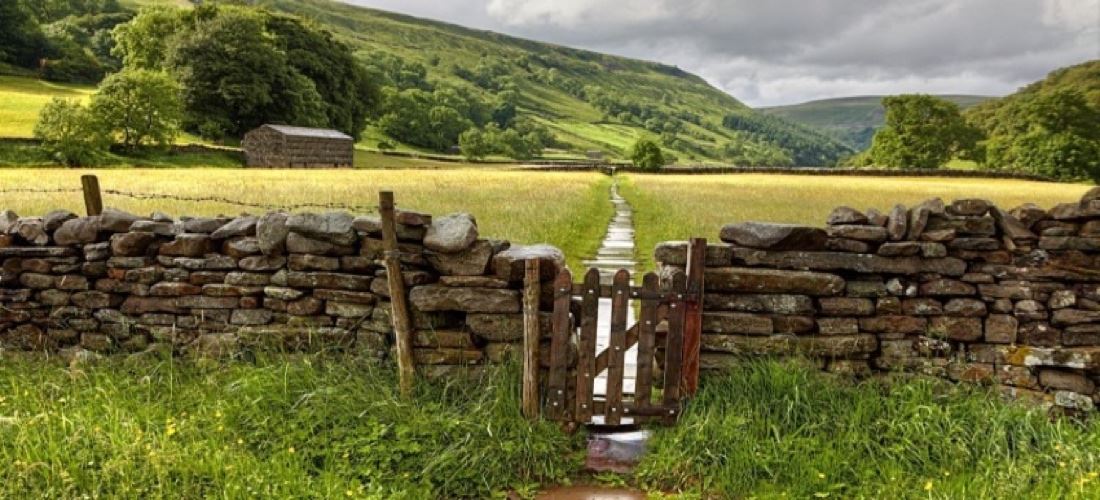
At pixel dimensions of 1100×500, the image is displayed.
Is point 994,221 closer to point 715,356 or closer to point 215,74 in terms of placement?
point 715,356

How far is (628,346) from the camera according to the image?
5.73m

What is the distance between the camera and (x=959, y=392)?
592 cm

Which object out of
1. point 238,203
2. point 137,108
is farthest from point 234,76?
point 238,203

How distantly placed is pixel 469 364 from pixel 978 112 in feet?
461

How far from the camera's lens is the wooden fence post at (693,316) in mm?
5773

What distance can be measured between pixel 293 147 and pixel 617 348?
58.7 m

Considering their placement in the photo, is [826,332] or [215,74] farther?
[215,74]

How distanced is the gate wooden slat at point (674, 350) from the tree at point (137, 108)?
59.3 metres

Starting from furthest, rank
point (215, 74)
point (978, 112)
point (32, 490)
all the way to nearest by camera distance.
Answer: point (978, 112), point (215, 74), point (32, 490)

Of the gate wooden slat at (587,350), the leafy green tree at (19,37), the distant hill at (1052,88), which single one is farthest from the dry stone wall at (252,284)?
the distant hill at (1052,88)

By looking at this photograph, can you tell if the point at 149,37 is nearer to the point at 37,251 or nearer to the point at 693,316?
the point at 37,251

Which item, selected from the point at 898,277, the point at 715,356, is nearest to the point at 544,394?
the point at 715,356

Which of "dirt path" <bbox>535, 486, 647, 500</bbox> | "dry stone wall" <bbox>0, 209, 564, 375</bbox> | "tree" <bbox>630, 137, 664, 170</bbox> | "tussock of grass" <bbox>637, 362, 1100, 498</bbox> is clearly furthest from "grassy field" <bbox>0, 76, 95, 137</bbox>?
"tussock of grass" <bbox>637, 362, 1100, 498</bbox>

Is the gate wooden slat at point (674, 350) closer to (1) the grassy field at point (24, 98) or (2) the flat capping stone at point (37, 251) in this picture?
(2) the flat capping stone at point (37, 251)
